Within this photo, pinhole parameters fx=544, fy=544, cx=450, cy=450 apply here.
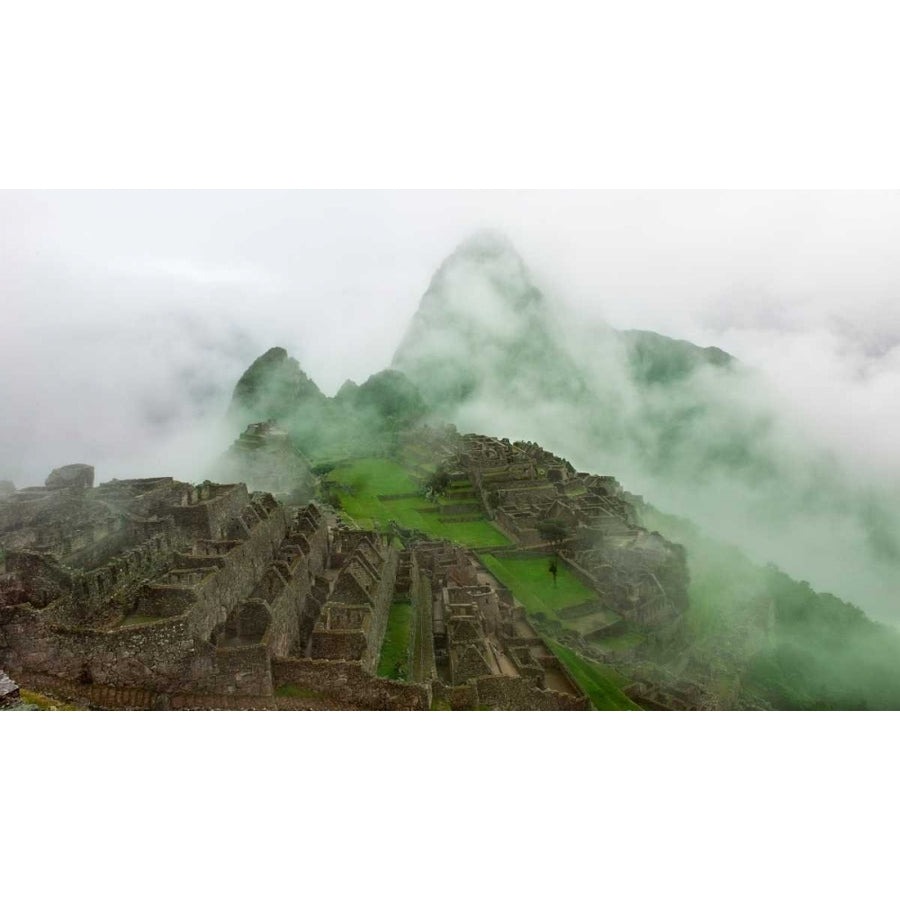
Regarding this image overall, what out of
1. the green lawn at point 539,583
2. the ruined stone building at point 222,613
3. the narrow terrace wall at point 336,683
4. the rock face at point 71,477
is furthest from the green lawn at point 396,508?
the narrow terrace wall at point 336,683

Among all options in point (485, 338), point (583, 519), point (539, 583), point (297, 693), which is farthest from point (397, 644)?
point (485, 338)

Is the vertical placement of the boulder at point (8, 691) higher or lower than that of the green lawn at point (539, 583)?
lower

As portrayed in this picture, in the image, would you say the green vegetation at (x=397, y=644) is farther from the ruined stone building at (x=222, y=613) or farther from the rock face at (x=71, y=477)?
the rock face at (x=71, y=477)

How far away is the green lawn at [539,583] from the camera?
20.3m

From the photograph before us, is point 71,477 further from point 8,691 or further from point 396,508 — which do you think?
point 396,508

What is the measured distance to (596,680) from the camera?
47.7 ft

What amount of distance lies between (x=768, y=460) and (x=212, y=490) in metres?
18.4

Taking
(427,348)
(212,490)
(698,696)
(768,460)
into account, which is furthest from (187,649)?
(427,348)

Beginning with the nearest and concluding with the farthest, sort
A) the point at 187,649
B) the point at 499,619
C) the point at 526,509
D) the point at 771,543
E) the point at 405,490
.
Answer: the point at 187,649 → the point at 499,619 → the point at 771,543 → the point at 526,509 → the point at 405,490

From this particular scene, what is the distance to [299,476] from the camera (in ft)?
96.1

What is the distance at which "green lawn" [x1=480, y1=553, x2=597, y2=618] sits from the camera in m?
20.3

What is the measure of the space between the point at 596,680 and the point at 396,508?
53.5 feet

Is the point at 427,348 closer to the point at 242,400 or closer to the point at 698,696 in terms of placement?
the point at 242,400

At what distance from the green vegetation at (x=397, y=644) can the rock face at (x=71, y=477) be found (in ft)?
33.8
